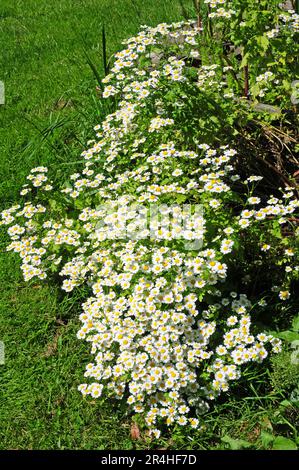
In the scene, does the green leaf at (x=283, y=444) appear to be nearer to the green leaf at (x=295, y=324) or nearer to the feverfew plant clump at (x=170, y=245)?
the feverfew plant clump at (x=170, y=245)

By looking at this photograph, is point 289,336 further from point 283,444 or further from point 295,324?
point 283,444

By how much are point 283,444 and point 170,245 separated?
944 mm

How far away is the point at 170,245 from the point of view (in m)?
2.81

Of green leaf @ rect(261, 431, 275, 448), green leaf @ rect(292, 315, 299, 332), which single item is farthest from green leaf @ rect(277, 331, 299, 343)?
green leaf @ rect(261, 431, 275, 448)

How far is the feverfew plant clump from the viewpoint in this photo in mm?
2674

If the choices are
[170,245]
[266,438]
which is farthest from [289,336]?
[170,245]

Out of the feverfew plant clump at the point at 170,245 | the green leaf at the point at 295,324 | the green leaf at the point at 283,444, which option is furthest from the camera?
the green leaf at the point at 295,324

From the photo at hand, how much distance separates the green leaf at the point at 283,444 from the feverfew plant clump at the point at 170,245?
0.32 m

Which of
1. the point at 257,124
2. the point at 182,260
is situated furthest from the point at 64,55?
the point at 182,260

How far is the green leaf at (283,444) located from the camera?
94.7 inches

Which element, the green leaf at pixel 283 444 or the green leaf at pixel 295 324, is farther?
the green leaf at pixel 295 324

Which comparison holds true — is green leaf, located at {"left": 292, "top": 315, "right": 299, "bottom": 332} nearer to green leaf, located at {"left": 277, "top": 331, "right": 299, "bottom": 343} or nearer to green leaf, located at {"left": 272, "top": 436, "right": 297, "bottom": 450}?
green leaf, located at {"left": 277, "top": 331, "right": 299, "bottom": 343}

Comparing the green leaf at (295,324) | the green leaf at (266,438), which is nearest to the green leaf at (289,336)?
the green leaf at (295,324)
